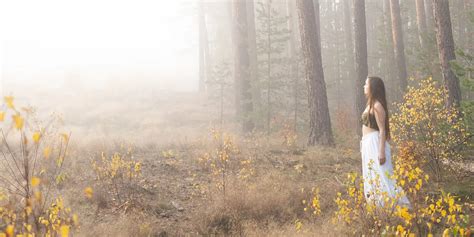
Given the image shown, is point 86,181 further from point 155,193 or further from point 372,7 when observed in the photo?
point 372,7

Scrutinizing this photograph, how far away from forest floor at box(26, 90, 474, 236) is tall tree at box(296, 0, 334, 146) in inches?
25.3

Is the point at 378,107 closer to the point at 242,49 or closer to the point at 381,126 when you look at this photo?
the point at 381,126

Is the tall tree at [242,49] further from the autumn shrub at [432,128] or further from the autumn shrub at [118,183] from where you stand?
the autumn shrub at [118,183]

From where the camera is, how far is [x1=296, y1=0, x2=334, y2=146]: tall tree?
11.3 metres

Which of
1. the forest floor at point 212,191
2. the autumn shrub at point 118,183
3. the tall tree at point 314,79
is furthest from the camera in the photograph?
the tall tree at point 314,79

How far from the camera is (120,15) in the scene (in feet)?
220

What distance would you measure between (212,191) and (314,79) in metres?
5.82

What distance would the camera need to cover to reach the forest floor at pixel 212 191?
213 inches

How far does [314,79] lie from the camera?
11.4 metres

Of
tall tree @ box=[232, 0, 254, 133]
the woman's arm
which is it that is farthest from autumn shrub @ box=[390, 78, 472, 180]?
tall tree @ box=[232, 0, 254, 133]

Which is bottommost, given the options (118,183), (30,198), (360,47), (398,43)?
(118,183)

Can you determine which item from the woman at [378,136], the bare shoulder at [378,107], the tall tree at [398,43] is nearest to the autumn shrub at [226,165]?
the woman at [378,136]

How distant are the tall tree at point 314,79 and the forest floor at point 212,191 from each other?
2.11ft

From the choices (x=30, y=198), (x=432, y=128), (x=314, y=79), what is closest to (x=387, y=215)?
(x=30, y=198)
